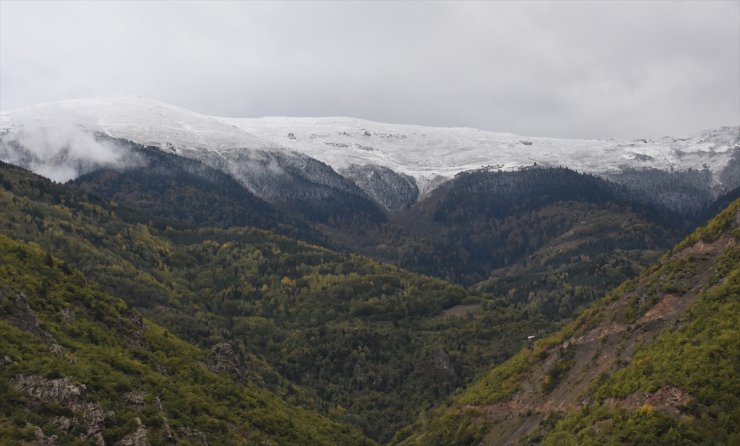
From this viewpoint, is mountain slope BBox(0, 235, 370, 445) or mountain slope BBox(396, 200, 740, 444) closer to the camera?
mountain slope BBox(0, 235, 370, 445)

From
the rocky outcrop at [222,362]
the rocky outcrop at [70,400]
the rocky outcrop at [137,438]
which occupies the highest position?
the rocky outcrop at [70,400]

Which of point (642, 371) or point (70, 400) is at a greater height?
point (642, 371)

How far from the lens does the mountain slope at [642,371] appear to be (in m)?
79.1

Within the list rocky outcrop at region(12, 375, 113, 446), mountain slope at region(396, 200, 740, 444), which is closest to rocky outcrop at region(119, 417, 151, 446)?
rocky outcrop at region(12, 375, 113, 446)

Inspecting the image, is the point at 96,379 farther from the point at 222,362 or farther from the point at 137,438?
the point at 222,362

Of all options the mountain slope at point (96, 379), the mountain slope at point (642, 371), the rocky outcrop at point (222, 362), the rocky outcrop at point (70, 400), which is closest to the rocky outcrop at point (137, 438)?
the mountain slope at point (96, 379)

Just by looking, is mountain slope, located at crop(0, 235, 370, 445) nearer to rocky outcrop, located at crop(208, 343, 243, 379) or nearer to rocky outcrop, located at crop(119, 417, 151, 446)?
rocky outcrop, located at crop(119, 417, 151, 446)

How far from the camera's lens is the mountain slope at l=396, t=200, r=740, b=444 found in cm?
7906

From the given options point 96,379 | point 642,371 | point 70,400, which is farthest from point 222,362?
point 642,371

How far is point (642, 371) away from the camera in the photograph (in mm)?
90250

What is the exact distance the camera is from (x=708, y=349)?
85062 mm

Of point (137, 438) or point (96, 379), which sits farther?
point (96, 379)

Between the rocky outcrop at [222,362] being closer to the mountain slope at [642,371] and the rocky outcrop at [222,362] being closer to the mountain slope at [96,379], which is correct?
the mountain slope at [96,379]

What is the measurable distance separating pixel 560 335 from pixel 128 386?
258 ft
